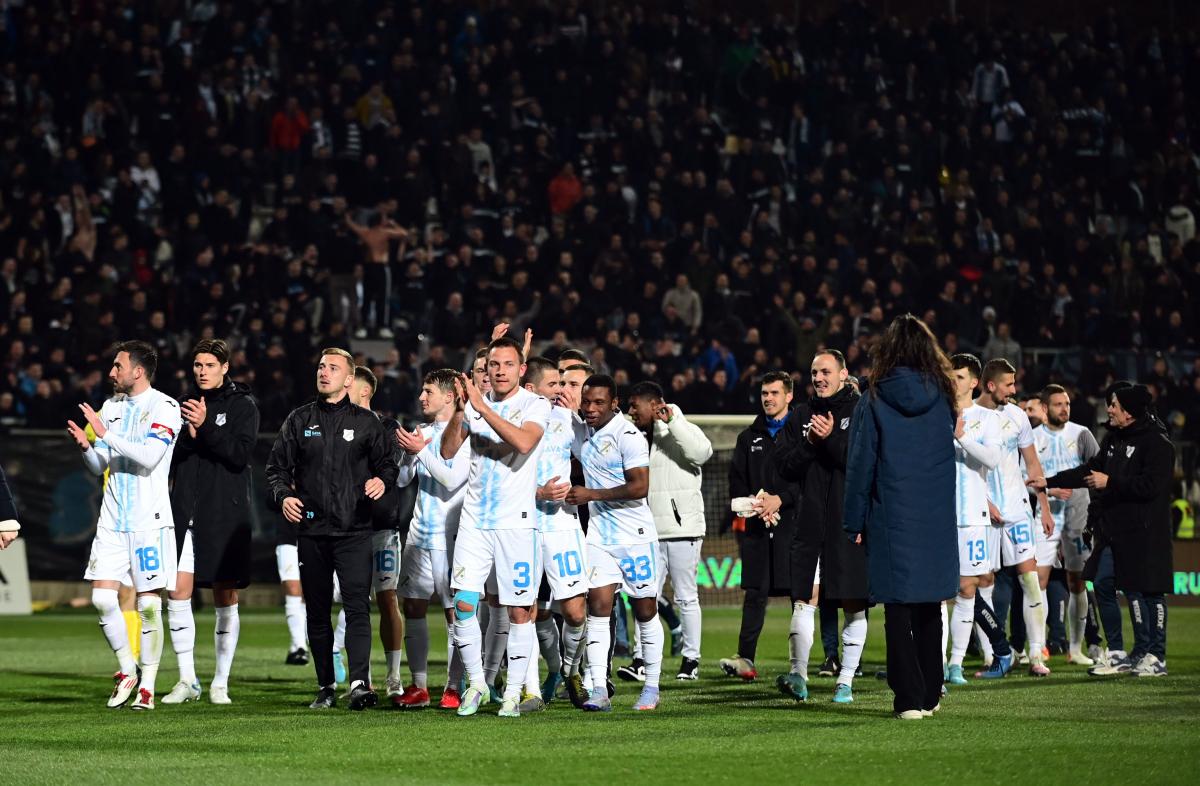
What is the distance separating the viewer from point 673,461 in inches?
532

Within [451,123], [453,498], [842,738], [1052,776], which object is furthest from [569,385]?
[451,123]

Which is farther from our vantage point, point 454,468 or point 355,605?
point 355,605

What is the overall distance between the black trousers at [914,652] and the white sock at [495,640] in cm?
260

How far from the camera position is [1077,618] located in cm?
1432

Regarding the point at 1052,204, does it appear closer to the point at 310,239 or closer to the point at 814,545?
the point at 310,239

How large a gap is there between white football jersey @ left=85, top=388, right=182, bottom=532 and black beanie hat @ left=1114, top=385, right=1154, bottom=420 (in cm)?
725

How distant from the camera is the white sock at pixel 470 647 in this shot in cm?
993

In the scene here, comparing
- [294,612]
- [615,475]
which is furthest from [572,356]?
[294,612]

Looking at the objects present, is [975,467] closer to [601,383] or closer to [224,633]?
[601,383]

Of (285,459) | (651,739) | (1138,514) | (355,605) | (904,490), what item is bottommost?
(651,739)

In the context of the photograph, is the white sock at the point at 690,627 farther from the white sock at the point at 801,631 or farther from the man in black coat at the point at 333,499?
the man in black coat at the point at 333,499

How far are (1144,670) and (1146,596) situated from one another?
57 centimetres

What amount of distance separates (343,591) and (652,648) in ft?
6.71

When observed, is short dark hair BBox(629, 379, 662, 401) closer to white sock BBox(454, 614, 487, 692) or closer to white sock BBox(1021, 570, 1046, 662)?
white sock BBox(454, 614, 487, 692)
